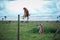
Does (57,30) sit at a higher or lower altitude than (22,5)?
lower

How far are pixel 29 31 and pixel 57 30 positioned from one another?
1.31ft

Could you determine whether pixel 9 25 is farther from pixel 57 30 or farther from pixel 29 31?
pixel 57 30

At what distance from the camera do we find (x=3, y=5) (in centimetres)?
237

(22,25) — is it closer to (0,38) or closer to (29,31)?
(29,31)

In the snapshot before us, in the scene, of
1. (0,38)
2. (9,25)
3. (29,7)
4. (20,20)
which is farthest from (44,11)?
(0,38)

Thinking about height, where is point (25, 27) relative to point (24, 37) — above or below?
above

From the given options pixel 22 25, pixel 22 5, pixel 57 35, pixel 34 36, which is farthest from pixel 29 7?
pixel 57 35

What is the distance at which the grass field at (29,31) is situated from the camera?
230 cm

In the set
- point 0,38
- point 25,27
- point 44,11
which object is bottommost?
point 0,38

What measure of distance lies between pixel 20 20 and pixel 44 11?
368 millimetres

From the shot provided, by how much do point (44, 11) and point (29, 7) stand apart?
8.8 inches

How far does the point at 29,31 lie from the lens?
7.63 ft

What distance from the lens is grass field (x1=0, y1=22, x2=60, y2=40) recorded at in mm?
2303

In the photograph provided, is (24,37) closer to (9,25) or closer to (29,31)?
(29,31)
